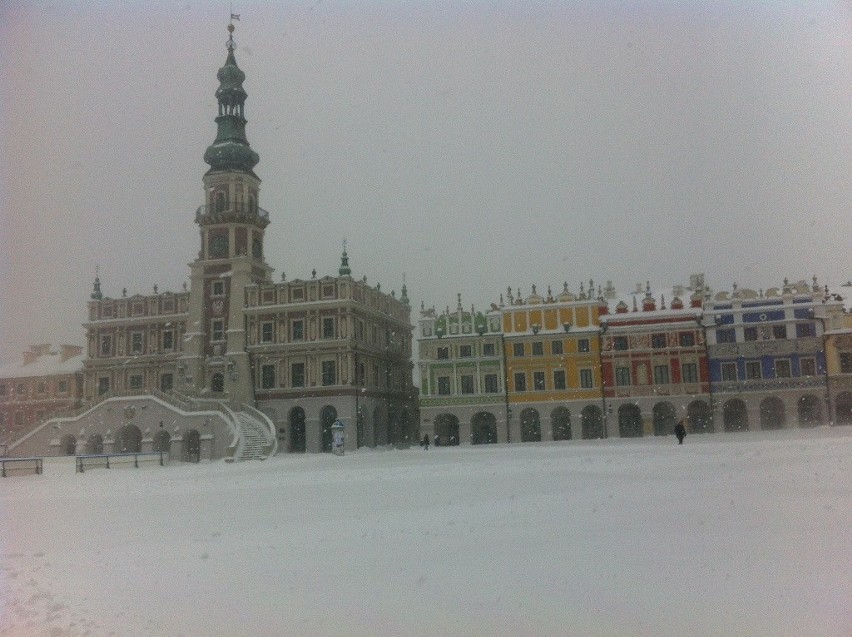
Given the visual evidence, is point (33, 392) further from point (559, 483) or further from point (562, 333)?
point (559, 483)

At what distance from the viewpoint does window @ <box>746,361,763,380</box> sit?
54656 mm

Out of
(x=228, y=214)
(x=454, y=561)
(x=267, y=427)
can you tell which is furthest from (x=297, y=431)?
(x=454, y=561)

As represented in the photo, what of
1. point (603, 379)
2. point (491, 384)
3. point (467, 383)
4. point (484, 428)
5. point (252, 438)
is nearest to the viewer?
point (252, 438)

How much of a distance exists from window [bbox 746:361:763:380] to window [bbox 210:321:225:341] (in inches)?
1486

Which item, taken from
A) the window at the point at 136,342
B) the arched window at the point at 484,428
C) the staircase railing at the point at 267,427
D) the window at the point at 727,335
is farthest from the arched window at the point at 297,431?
the window at the point at 727,335

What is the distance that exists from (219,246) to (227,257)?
5.01ft

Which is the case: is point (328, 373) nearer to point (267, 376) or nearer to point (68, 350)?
point (267, 376)

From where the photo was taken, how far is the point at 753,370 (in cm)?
5478

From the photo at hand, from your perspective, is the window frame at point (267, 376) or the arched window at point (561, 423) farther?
the arched window at point (561, 423)

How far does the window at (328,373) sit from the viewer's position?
54156mm

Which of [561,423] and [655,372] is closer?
[655,372]

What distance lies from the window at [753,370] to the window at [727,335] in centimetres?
193

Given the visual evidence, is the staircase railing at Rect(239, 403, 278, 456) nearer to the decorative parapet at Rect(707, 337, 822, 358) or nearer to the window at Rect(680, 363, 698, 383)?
the window at Rect(680, 363, 698, 383)

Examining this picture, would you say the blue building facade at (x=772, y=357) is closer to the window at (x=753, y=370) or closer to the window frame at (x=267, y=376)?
the window at (x=753, y=370)
